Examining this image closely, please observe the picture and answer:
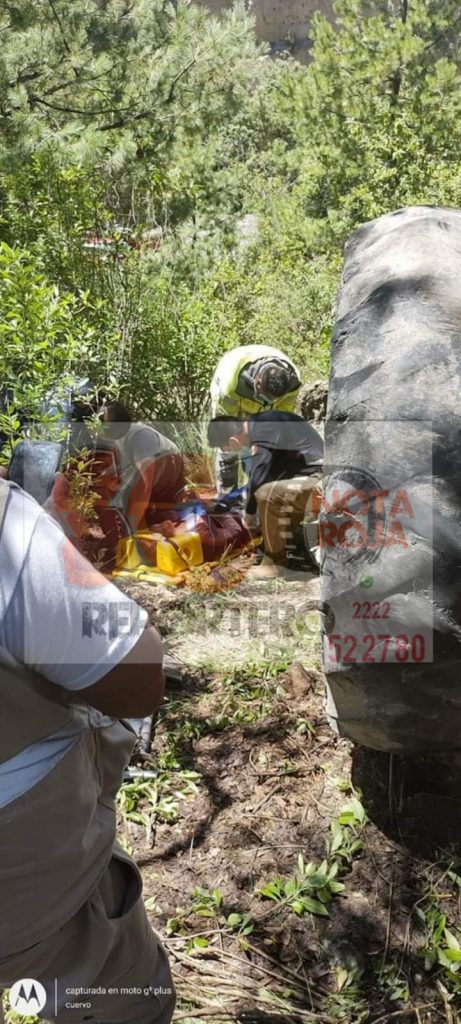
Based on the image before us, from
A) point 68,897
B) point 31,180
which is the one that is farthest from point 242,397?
point 68,897

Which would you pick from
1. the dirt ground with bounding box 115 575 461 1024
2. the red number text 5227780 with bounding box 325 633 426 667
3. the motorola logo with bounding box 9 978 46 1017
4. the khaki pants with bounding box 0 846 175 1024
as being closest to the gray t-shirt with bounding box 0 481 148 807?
the khaki pants with bounding box 0 846 175 1024

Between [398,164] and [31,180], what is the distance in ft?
21.0

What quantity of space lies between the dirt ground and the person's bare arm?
1167 millimetres

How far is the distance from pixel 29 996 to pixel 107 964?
239mm

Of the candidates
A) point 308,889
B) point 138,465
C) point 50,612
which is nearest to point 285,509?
point 138,465

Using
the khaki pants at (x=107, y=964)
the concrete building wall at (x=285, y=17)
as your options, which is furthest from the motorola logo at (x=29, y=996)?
the concrete building wall at (x=285, y=17)

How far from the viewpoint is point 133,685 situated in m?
1.25

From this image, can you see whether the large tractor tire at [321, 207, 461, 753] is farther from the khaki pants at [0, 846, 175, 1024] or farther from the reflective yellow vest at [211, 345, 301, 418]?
the reflective yellow vest at [211, 345, 301, 418]

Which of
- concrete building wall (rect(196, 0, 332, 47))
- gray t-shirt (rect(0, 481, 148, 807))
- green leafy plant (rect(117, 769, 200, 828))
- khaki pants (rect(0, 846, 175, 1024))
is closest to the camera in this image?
gray t-shirt (rect(0, 481, 148, 807))

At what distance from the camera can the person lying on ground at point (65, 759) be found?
1.14 m

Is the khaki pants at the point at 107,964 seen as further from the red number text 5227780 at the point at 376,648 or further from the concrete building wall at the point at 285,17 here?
the concrete building wall at the point at 285,17

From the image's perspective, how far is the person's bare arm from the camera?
48.2 inches

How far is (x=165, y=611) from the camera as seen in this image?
13.6ft

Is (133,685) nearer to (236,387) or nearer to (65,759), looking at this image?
(65,759)
